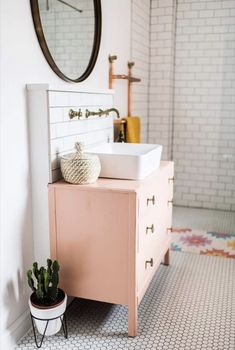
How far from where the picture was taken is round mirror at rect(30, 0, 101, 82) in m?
2.03

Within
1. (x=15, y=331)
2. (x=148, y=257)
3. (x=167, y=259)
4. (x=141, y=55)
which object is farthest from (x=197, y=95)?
(x=15, y=331)

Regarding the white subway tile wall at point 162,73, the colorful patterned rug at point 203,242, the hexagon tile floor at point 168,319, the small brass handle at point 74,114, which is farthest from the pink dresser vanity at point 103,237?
the white subway tile wall at point 162,73

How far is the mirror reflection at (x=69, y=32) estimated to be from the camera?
209 centimetres

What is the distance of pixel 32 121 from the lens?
1960 mm

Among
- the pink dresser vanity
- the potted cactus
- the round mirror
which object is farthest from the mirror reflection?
the potted cactus

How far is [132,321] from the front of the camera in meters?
2.05

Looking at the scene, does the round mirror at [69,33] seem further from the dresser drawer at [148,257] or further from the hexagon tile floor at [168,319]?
the hexagon tile floor at [168,319]

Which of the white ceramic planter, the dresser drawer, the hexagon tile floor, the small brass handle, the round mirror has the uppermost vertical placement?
the round mirror

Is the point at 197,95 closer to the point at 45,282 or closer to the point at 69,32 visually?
the point at 69,32

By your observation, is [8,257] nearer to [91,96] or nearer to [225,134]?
[91,96]

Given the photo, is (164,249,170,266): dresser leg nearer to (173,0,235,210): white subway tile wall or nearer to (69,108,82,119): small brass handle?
(69,108,82,119): small brass handle

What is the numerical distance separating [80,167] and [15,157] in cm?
32

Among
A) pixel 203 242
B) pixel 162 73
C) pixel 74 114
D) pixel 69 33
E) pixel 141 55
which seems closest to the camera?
pixel 74 114

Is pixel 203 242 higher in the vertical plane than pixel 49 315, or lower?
lower
